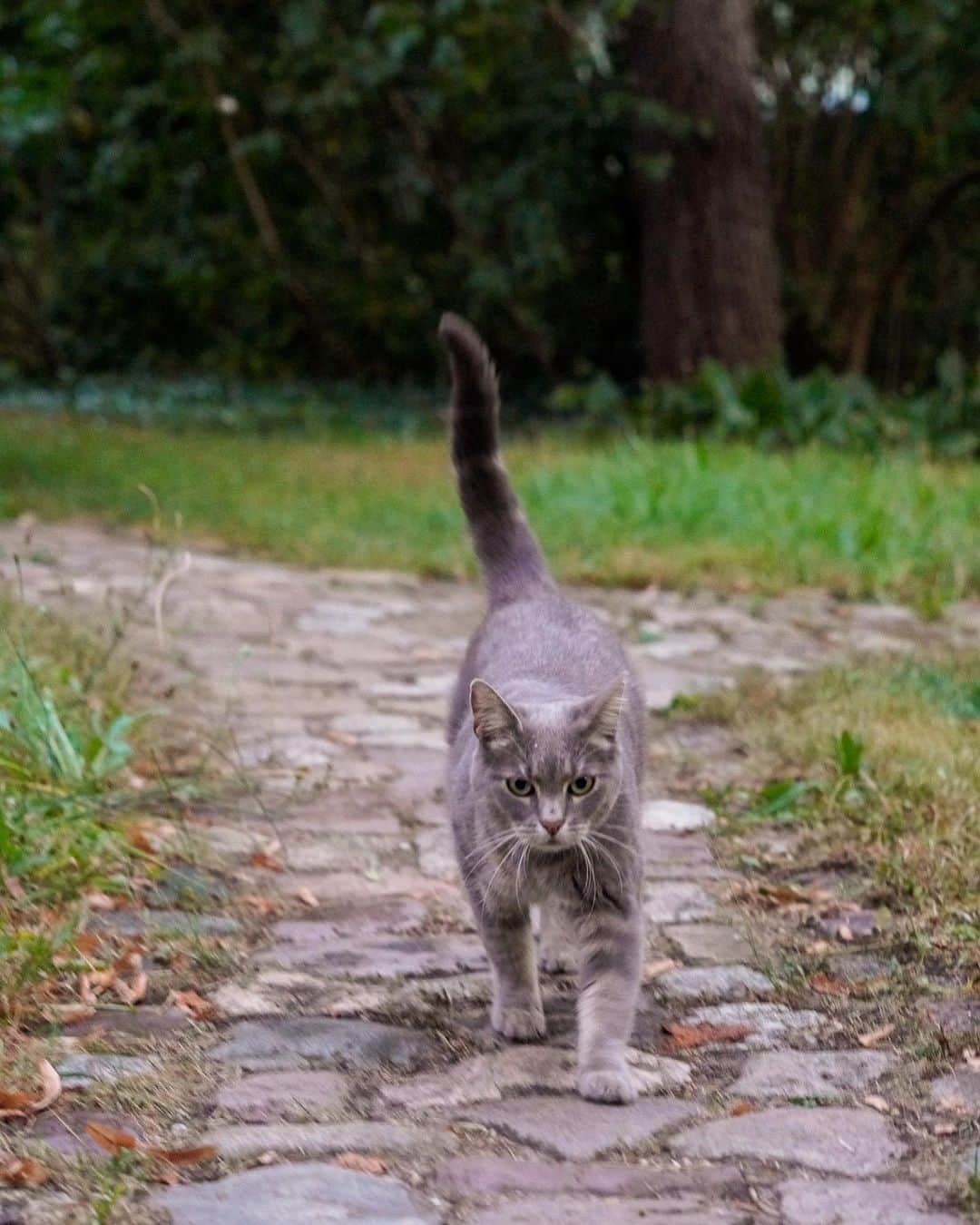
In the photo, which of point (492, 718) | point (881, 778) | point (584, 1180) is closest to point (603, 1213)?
point (584, 1180)

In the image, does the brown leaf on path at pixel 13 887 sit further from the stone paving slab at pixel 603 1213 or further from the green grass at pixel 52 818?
the stone paving slab at pixel 603 1213

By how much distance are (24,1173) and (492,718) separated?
3.49 feet

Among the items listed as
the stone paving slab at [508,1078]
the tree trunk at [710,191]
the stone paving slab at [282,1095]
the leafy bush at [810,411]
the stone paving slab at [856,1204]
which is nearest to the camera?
the stone paving slab at [856,1204]

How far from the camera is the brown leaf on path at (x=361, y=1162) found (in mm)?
2412

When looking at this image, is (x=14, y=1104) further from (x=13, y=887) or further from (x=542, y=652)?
(x=542, y=652)

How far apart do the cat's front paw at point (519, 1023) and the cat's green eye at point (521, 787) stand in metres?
0.37

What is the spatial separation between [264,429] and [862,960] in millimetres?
10443

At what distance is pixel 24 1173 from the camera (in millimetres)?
2326

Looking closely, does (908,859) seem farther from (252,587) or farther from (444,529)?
(444,529)

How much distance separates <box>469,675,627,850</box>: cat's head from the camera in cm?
293

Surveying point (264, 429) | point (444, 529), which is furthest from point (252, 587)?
point (264, 429)

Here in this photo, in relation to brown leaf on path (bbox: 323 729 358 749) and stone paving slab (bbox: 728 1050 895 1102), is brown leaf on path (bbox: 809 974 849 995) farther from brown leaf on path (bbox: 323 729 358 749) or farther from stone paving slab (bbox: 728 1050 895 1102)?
brown leaf on path (bbox: 323 729 358 749)

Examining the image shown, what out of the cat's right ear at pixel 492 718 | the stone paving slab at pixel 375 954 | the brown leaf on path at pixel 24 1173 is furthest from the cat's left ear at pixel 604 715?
the brown leaf on path at pixel 24 1173

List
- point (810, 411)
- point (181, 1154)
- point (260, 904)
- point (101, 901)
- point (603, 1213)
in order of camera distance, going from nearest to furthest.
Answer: point (603, 1213), point (181, 1154), point (101, 901), point (260, 904), point (810, 411)
